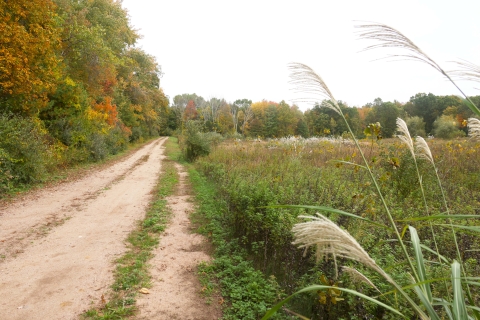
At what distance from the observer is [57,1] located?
13.7 meters

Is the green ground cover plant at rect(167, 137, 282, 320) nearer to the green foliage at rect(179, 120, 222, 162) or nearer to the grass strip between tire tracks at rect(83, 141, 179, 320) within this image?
the grass strip between tire tracks at rect(83, 141, 179, 320)

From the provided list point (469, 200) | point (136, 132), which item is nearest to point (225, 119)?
point (136, 132)

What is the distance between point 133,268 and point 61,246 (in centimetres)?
169

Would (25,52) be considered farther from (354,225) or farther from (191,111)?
(191,111)

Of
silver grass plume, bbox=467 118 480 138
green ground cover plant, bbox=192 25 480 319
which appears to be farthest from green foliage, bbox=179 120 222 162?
silver grass plume, bbox=467 118 480 138

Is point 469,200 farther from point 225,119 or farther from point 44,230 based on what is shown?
point 225,119

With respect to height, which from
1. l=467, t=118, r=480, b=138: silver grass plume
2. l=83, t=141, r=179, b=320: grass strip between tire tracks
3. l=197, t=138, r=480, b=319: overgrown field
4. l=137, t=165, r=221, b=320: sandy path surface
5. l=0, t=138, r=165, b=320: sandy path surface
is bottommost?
l=137, t=165, r=221, b=320: sandy path surface

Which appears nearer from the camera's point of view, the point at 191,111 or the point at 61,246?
the point at 61,246

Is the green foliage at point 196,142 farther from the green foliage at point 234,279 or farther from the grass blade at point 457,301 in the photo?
the grass blade at point 457,301

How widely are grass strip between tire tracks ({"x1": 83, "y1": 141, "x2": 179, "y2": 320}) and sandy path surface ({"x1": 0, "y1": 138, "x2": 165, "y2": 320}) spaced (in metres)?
0.15

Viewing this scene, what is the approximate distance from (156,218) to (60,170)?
8164 mm

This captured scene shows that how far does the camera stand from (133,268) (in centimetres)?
432

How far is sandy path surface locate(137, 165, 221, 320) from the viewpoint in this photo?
11.1ft

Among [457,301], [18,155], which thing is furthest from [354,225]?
[18,155]
